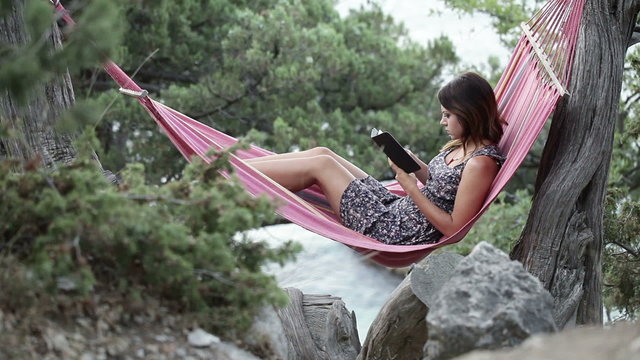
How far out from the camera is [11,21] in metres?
2.67

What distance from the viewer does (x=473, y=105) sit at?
9.65ft

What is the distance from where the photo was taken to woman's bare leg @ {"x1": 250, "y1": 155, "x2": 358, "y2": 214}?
10.4ft

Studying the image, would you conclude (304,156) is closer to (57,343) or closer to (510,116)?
(510,116)

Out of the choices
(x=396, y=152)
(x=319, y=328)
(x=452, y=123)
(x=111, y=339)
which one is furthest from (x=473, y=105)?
→ (x=111, y=339)

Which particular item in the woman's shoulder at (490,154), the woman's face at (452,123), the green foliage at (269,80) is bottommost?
the woman's shoulder at (490,154)

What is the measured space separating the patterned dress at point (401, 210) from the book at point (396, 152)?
0.47ft

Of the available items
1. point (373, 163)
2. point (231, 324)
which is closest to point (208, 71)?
point (373, 163)

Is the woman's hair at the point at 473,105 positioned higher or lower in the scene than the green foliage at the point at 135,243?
higher

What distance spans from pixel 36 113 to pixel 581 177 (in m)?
1.76

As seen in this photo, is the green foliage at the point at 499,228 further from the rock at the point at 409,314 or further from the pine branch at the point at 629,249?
the rock at the point at 409,314

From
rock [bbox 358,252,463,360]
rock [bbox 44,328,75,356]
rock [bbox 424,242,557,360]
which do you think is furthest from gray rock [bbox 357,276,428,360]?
rock [bbox 44,328,75,356]

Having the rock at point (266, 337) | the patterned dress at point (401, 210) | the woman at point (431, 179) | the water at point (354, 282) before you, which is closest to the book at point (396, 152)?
the woman at point (431, 179)

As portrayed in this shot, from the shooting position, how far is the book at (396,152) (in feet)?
9.47

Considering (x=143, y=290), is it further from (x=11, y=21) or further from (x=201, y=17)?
(x=201, y=17)
